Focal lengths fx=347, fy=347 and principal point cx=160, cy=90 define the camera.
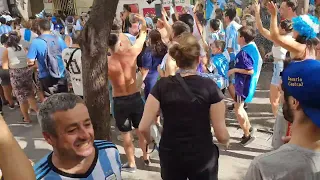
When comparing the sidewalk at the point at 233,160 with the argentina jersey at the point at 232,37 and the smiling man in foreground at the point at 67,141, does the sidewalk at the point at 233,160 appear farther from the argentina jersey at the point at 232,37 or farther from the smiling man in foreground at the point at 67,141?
the smiling man in foreground at the point at 67,141

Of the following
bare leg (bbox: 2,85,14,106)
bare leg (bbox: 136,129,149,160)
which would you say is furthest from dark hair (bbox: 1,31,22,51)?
bare leg (bbox: 136,129,149,160)

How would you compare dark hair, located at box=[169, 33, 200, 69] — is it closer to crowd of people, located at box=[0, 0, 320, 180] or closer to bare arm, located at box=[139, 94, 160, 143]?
crowd of people, located at box=[0, 0, 320, 180]

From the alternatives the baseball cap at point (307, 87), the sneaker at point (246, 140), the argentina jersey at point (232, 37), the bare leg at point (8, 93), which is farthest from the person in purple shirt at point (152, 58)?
the bare leg at point (8, 93)

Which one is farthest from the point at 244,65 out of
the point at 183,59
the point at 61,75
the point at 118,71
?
the point at 61,75

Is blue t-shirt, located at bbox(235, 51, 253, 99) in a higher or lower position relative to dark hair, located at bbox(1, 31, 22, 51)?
lower

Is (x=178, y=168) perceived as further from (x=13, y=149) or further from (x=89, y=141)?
(x=13, y=149)

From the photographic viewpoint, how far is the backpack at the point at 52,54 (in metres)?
6.01

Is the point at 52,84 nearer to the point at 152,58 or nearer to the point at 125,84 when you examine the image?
the point at 152,58

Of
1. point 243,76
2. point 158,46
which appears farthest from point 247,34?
point 158,46

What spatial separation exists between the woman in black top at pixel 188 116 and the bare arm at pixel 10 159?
1.68 m

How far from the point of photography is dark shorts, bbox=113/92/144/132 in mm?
4312

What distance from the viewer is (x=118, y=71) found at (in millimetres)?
4172

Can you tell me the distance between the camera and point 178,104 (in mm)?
2641

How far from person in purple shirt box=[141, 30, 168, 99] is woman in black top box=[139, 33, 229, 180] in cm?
219
